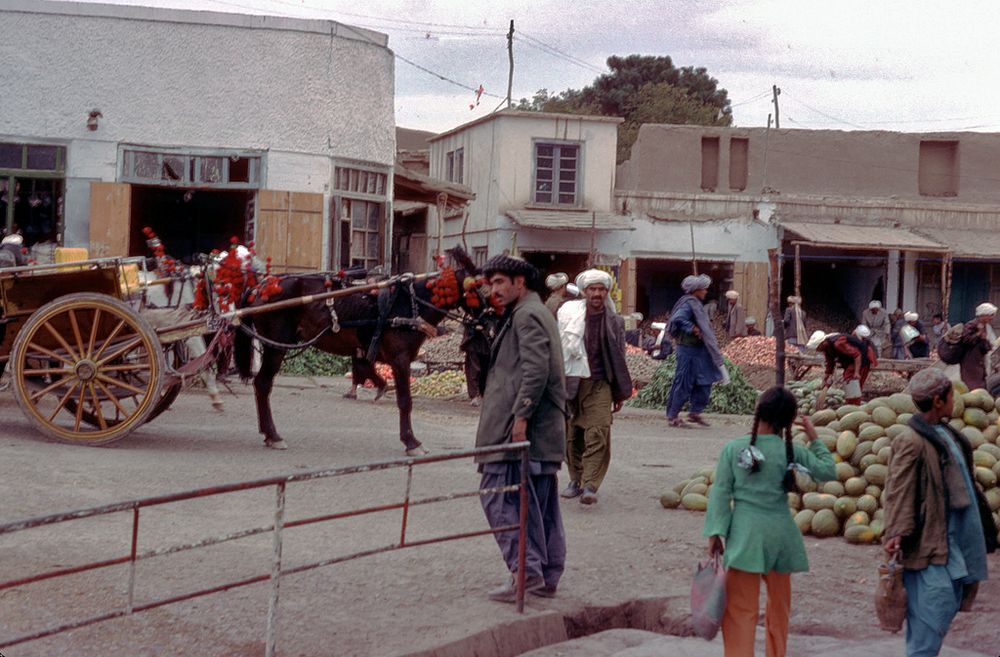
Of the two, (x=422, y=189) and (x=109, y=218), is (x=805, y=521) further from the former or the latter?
(x=422, y=189)

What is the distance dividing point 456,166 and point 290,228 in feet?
50.7

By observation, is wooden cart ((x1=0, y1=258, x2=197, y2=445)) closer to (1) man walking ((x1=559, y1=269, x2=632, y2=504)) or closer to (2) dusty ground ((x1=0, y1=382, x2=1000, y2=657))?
(2) dusty ground ((x1=0, y1=382, x2=1000, y2=657))

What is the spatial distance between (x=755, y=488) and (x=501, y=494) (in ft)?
4.83

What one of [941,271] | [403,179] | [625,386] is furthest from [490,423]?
[941,271]

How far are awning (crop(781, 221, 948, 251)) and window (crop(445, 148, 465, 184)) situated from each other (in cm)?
814

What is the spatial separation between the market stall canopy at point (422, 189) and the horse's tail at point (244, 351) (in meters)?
8.94

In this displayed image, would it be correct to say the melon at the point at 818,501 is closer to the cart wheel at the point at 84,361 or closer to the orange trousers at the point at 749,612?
the orange trousers at the point at 749,612

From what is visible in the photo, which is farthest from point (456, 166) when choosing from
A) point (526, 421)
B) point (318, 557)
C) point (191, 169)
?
point (526, 421)

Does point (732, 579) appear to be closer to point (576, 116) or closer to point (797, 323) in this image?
point (797, 323)

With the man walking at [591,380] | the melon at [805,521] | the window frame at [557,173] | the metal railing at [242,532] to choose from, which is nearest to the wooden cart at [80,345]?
the man walking at [591,380]

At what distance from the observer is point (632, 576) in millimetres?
7281

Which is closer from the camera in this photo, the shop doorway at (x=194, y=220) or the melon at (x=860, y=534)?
the melon at (x=860, y=534)

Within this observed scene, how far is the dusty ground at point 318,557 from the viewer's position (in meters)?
5.77

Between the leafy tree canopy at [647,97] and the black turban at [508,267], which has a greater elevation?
the leafy tree canopy at [647,97]
